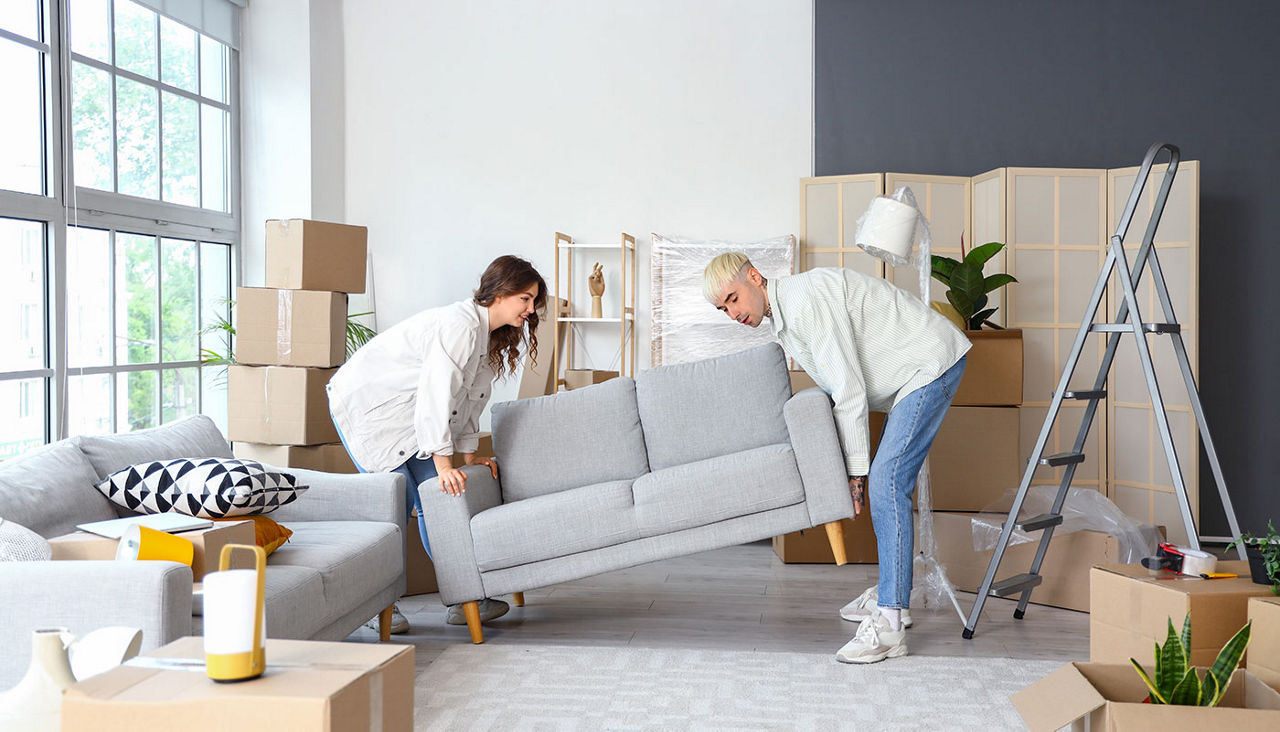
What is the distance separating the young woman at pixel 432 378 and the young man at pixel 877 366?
62 centimetres

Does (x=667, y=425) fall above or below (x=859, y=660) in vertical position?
above

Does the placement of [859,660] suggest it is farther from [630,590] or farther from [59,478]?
[59,478]

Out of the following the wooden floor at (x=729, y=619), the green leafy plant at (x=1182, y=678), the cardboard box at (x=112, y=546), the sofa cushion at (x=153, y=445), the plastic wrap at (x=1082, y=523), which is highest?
the sofa cushion at (x=153, y=445)

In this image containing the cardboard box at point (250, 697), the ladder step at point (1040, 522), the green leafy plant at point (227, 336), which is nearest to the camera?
the cardboard box at point (250, 697)

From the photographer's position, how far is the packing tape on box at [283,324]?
3.87 m

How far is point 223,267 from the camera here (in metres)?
4.92

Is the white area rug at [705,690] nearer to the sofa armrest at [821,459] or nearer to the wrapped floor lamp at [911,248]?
the sofa armrest at [821,459]

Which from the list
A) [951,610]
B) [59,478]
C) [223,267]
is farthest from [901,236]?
[223,267]

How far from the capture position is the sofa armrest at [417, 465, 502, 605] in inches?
117

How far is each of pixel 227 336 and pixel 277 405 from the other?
1174 mm

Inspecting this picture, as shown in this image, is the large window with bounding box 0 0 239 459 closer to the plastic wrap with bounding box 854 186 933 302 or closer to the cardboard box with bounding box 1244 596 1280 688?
the plastic wrap with bounding box 854 186 933 302

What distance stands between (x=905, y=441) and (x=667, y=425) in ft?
2.60

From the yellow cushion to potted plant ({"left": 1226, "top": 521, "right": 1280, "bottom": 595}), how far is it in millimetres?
2314

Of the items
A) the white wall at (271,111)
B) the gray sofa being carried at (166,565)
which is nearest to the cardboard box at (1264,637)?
the gray sofa being carried at (166,565)
